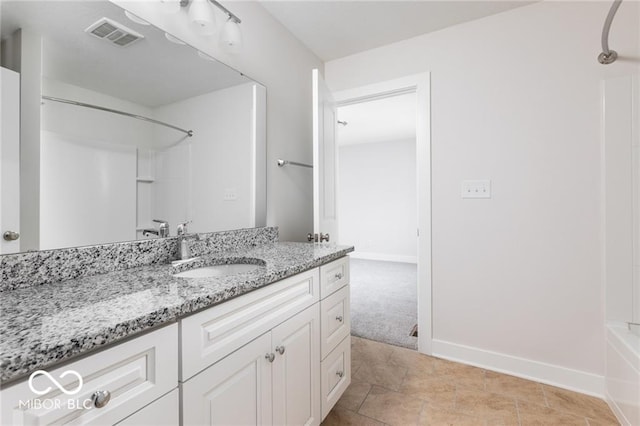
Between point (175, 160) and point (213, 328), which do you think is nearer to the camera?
point (213, 328)

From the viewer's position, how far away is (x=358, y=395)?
1619 millimetres

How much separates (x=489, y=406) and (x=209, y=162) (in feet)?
6.57

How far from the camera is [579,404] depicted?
5.10 ft

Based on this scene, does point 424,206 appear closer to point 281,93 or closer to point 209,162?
A: point 281,93

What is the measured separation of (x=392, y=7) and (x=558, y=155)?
55.2 inches

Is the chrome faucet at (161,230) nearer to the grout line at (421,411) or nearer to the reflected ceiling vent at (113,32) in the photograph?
the reflected ceiling vent at (113,32)

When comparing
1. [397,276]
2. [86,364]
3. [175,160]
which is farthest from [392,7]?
[397,276]

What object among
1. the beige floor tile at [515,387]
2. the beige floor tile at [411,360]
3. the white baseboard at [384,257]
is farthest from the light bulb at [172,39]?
the white baseboard at [384,257]

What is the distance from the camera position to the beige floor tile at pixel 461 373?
1.73 metres

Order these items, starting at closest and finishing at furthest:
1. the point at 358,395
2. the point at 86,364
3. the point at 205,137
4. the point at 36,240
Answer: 1. the point at 86,364
2. the point at 36,240
3. the point at 205,137
4. the point at 358,395

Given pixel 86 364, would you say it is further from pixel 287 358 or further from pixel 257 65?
pixel 257 65

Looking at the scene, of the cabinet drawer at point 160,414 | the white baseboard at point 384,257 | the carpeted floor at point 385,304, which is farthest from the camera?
the white baseboard at point 384,257

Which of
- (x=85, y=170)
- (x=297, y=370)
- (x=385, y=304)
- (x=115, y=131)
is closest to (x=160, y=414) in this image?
(x=297, y=370)

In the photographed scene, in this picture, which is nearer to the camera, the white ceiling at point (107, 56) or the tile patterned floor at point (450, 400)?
the white ceiling at point (107, 56)
